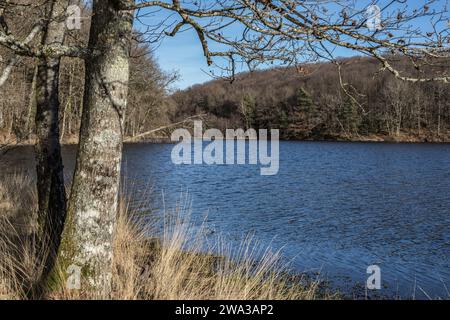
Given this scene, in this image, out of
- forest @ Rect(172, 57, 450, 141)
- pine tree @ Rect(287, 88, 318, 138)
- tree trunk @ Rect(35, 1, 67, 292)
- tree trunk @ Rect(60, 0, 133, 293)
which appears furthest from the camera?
pine tree @ Rect(287, 88, 318, 138)

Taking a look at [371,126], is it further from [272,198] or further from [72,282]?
[72,282]

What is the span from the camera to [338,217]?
566 inches

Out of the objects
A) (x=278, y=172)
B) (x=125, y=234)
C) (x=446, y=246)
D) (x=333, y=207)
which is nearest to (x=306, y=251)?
(x=446, y=246)

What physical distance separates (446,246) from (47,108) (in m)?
9.69

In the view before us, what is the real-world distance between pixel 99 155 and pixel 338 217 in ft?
38.5

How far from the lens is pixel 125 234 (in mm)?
6762

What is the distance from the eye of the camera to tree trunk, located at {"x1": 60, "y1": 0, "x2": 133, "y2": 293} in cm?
374

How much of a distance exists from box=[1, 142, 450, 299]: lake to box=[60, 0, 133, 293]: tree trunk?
3608 millimetres

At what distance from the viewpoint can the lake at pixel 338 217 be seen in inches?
365

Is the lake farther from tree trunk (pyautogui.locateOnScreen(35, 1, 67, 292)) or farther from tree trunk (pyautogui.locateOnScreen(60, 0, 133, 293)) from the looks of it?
tree trunk (pyautogui.locateOnScreen(60, 0, 133, 293))

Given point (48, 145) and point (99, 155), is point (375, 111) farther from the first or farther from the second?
point (99, 155)

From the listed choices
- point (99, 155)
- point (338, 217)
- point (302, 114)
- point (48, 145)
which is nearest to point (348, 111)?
point (338, 217)

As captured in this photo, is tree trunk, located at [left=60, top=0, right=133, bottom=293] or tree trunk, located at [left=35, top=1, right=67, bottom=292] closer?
tree trunk, located at [left=60, top=0, right=133, bottom=293]

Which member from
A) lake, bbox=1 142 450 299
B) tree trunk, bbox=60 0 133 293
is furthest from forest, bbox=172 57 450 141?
→ tree trunk, bbox=60 0 133 293
